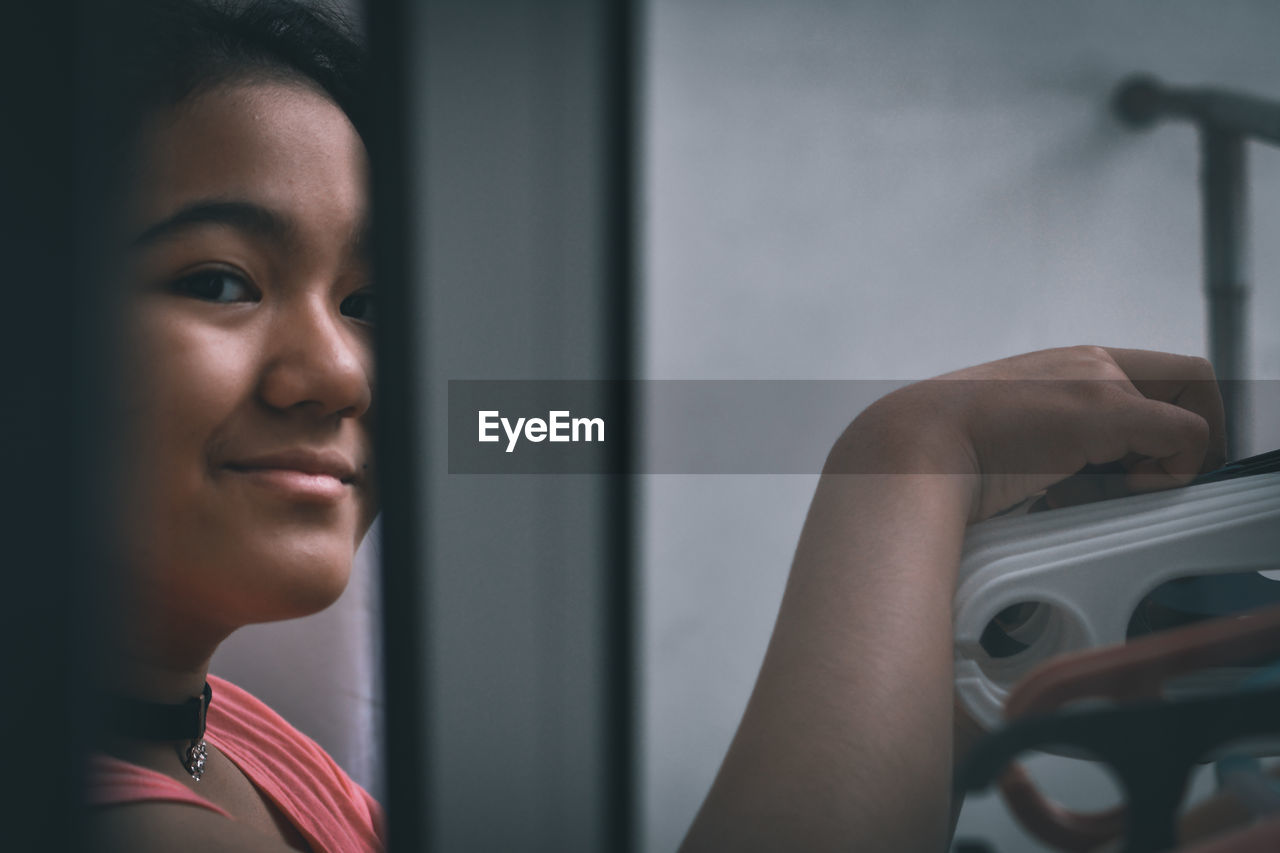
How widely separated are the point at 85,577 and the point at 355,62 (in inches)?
14.3

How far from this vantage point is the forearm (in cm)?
33

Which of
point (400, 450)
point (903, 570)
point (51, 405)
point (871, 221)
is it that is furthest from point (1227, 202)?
point (51, 405)

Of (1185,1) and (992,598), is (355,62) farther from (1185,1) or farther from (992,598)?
(1185,1)

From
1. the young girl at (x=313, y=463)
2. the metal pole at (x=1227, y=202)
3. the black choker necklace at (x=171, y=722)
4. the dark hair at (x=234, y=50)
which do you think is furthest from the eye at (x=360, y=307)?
the metal pole at (x=1227, y=202)

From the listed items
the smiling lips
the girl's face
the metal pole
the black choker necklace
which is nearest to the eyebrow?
the girl's face

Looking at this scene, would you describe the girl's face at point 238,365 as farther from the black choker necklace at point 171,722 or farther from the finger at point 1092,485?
the finger at point 1092,485

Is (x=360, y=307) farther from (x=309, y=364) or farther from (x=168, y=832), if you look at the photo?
(x=168, y=832)

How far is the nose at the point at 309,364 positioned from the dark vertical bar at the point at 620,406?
227mm

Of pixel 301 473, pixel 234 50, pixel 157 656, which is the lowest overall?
pixel 157 656

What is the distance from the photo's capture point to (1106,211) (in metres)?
0.63

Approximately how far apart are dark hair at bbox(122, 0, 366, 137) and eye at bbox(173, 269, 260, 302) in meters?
0.09

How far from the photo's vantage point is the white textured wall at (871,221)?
621 mm

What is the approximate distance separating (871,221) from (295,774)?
677 mm

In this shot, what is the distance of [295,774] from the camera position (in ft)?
1.81
